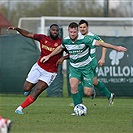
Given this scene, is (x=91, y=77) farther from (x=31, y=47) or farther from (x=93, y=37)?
(x=31, y=47)

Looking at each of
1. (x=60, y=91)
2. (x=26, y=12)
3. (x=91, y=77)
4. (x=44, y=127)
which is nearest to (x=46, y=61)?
(x=91, y=77)

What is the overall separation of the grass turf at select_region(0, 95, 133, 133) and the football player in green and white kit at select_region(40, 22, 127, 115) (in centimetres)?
66

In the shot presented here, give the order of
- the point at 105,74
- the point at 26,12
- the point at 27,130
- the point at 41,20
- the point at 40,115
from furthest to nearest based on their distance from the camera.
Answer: the point at 26,12 → the point at 41,20 → the point at 105,74 → the point at 40,115 → the point at 27,130

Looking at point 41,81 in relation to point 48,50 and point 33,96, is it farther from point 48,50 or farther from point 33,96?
point 48,50

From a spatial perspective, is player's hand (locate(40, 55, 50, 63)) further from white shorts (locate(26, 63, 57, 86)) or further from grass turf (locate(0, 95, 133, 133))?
grass turf (locate(0, 95, 133, 133))

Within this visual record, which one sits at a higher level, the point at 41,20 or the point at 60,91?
the point at 41,20

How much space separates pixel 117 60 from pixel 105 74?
25.1 inches

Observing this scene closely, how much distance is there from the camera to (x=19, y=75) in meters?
22.5

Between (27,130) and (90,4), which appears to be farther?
(90,4)

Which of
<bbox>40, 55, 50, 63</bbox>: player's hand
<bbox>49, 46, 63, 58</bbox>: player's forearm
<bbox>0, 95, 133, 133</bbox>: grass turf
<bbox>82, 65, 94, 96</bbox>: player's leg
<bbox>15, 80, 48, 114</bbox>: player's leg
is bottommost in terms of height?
<bbox>0, 95, 133, 133</bbox>: grass turf

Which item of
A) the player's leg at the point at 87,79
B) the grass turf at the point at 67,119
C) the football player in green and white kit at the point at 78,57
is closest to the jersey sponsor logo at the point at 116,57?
the grass turf at the point at 67,119

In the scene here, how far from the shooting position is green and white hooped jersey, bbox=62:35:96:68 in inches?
575

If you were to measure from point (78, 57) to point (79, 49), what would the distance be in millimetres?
232

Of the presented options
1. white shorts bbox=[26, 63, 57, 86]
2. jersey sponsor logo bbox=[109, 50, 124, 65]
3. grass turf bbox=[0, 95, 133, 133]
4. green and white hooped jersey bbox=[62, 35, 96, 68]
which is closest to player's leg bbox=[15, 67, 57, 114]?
white shorts bbox=[26, 63, 57, 86]
